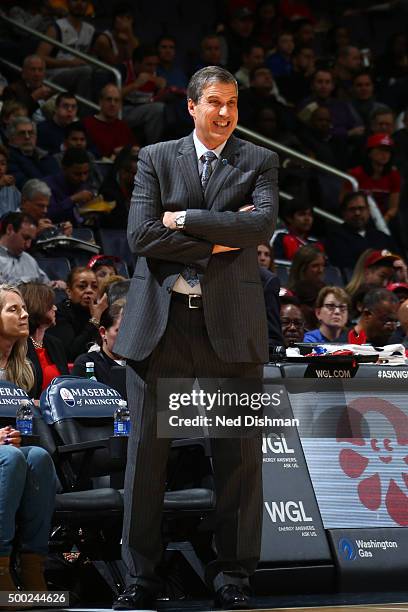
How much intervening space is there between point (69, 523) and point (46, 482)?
0.34 meters

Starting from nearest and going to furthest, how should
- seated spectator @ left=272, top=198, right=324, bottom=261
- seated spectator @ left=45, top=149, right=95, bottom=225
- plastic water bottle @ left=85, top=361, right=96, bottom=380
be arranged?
plastic water bottle @ left=85, top=361, right=96, bottom=380
seated spectator @ left=45, top=149, right=95, bottom=225
seated spectator @ left=272, top=198, right=324, bottom=261

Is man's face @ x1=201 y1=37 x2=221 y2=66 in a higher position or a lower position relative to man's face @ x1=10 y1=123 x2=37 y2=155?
higher

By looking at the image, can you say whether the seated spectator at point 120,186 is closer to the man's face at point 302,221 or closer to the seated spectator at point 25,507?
the man's face at point 302,221

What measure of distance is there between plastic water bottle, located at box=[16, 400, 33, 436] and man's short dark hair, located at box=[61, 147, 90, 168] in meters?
5.22

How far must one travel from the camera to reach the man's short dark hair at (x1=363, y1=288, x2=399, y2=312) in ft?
27.8

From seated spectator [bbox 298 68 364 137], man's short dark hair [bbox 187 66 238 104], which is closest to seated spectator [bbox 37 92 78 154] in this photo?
seated spectator [bbox 298 68 364 137]

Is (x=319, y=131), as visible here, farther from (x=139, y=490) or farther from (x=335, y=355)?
(x=139, y=490)

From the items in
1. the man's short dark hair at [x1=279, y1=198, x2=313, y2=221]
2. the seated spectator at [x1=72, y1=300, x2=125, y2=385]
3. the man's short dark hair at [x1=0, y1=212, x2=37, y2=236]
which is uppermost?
the man's short dark hair at [x1=279, y1=198, x2=313, y2=221]

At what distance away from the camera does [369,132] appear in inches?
529

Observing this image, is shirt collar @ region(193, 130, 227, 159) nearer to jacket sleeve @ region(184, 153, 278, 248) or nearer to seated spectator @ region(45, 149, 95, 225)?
jacket sleeve @ region(184, 153, 278, 248)

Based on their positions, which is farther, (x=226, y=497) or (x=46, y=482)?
(x=46, y=482)

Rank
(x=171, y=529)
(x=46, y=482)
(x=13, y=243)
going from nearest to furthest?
(x=46, y=482)
(x=171, y=529)
(x=13, y=243)

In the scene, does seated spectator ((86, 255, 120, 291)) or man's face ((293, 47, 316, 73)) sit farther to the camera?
man's face ((293, 47, 316, 73))

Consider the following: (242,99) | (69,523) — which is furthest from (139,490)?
(242,99)
